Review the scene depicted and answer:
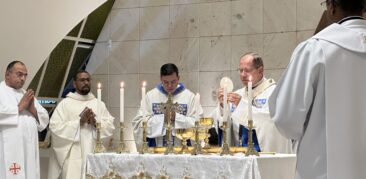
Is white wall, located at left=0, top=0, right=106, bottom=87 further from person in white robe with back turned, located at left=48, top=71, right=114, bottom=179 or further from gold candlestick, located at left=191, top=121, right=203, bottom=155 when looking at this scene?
gold candlestick, located at left=191, top=121, right=203, bottom=155

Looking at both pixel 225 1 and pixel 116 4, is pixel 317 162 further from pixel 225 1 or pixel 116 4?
pixel 116 4

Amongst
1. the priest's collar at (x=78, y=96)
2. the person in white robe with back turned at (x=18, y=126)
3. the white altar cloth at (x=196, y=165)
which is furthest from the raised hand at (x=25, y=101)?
the white altar cloth at (x=196, y=165)

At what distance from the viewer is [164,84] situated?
7.17 m

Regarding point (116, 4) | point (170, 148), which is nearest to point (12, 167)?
point (170, 148)

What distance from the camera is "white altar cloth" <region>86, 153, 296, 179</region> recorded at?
4.66m

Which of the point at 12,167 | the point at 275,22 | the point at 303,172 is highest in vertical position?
the point at 275,22

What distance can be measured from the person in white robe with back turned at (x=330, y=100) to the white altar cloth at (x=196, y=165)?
5.46ft

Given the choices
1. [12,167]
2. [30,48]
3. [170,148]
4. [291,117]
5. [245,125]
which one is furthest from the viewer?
[30,48]

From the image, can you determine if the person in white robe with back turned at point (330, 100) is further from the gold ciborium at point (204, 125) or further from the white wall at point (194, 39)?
the white wall at point (194, 39)

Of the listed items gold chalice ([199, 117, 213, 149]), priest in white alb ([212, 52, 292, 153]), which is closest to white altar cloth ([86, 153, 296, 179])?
gold chalice ([199, 117, 213, 149])

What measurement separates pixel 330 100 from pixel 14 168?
5032mm

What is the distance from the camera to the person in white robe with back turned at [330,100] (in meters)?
2.88

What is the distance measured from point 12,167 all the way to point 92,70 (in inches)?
109

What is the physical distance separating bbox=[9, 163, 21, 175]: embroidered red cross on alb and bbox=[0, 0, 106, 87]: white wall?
4.18 ft
